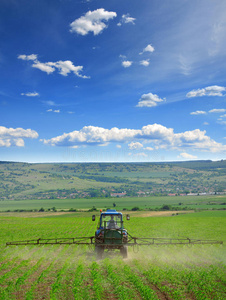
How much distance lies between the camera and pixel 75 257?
20672mm

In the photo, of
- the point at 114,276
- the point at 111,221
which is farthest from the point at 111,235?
the point at 114,276

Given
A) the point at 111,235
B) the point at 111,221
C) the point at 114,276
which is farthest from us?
the point at 111,221

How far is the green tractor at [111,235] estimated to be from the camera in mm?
19500

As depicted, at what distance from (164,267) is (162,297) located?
223 inches

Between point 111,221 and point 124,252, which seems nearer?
point 124,252

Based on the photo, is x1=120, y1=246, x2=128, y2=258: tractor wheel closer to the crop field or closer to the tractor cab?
the crop field

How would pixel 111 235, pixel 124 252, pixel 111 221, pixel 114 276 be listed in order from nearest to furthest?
1. pixel 114 276
2. pixel 111 235
3. pixel 124 252
4. pixel 111 221

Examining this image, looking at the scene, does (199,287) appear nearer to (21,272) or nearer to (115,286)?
(115,286)

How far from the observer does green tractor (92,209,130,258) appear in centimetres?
1950

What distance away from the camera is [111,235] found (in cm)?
1973

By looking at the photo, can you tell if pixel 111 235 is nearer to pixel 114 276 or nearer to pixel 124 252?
pixel 124 252

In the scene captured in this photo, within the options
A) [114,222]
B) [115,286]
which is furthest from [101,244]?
[115,286]

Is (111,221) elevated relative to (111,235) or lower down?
elevated

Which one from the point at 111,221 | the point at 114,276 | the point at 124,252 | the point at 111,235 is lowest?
the point at 124,252
